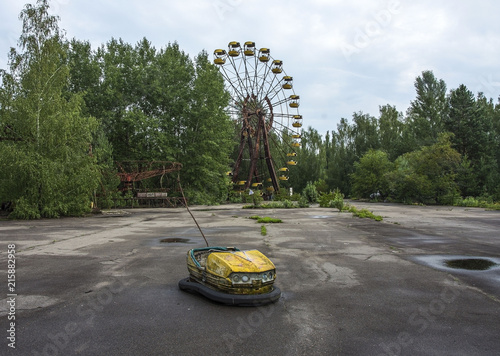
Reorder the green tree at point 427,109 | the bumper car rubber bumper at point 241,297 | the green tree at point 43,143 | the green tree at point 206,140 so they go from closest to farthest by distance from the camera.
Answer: the bumper car rubber bumper at point 241,297 → the green tree at point 43,143 → the green tree at point 206,140 → the green tree at point 427,109

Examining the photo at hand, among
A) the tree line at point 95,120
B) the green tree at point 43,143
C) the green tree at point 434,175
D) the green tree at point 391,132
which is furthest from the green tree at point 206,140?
the green tree at point 391,132

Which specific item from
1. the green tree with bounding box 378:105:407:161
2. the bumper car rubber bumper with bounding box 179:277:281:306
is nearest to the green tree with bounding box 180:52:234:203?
the bumper car rubber bumper with bounding box 179:277:281:306

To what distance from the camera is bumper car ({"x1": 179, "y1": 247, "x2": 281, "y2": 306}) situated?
485 centimetres

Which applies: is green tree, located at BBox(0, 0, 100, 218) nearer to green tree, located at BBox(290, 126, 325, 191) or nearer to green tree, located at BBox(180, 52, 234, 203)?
green tree, located at BBox(180, 52, 234, 203)

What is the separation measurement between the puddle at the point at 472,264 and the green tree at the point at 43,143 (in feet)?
62.8

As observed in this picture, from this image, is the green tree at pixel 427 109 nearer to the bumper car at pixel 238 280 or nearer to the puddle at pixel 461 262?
the puddle at pixel 461 262

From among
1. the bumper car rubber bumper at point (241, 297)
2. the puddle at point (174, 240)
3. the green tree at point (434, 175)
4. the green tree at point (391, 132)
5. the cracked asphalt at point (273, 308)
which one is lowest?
the puddle at point (174, 240)

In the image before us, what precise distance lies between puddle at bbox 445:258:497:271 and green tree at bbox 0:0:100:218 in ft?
62.8

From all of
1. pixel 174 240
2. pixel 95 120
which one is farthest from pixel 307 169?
pixel 174 240

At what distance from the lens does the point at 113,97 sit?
38406mm

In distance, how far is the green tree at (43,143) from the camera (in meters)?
19.7

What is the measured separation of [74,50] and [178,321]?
44890mm

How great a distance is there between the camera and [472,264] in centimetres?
784

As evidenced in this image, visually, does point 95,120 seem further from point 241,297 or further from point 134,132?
point 241,297
